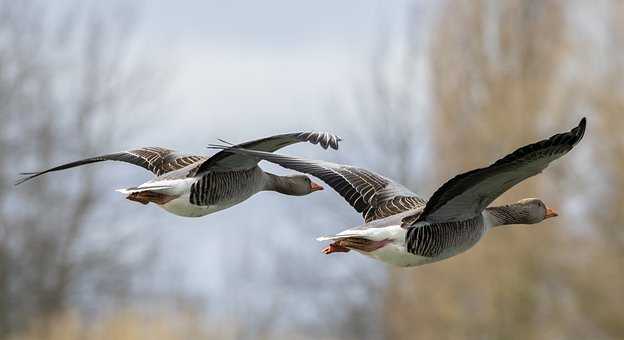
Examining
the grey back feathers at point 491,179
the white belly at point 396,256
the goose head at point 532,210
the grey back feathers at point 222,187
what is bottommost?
the white belly at point 396,256

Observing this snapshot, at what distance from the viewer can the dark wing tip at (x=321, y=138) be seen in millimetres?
11266

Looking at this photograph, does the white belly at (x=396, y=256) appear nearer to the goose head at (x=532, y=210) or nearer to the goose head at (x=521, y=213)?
the goose head at (x=521, y=213)

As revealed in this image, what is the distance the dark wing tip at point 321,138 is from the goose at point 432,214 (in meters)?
0.30

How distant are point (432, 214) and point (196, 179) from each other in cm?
202

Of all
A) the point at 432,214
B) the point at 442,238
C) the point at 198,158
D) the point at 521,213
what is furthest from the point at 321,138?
the point at 521,213

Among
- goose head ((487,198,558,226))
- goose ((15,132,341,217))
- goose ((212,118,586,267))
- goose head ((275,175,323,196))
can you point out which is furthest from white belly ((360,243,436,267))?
goose head ((275,175,323,196))

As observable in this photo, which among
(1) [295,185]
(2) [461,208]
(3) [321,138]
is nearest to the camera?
(3) [321,138]

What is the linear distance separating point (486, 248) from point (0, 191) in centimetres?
1232

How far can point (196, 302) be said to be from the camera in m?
35.0

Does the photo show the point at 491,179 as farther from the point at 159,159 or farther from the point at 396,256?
the point at 159,159

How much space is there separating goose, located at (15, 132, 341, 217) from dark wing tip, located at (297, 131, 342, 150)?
331 mm

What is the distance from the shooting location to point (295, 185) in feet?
45.4

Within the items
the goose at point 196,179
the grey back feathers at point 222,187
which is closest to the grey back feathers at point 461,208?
the goose at point 196,179

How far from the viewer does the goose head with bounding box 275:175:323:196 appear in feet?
44.9
